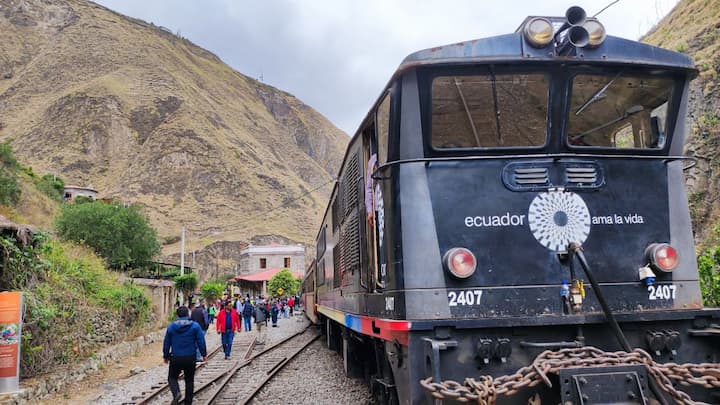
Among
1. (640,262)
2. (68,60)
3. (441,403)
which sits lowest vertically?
(441,403)

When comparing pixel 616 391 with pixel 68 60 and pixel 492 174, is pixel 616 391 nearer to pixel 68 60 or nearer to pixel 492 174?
pixel 492 174

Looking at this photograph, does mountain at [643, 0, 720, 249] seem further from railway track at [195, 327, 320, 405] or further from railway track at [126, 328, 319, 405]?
railway track at [126, 328, 319, 405]

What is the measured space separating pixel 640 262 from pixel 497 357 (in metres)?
1.57

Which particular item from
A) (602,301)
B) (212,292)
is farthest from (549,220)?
(212,292)

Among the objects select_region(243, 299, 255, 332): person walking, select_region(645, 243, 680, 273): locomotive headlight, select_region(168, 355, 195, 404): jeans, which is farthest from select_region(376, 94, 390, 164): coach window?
select_region(243, 299, 255, 332): person walking

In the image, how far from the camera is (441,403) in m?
3.86

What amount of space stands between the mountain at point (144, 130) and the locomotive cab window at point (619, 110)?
6903 centimetres

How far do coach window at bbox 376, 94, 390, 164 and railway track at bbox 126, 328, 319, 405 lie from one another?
5.87 metres

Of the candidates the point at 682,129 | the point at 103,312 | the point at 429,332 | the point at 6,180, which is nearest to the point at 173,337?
the point at 429,332

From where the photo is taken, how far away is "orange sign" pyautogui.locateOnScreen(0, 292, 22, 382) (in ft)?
30.0

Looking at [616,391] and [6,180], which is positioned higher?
[6,180]

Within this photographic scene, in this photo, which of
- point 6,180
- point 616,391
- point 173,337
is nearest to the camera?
point 616,391

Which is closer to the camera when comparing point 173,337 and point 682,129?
point 682,129

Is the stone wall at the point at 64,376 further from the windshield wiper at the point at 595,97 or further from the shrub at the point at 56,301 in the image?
the windshield wiper at the point at 595,97
